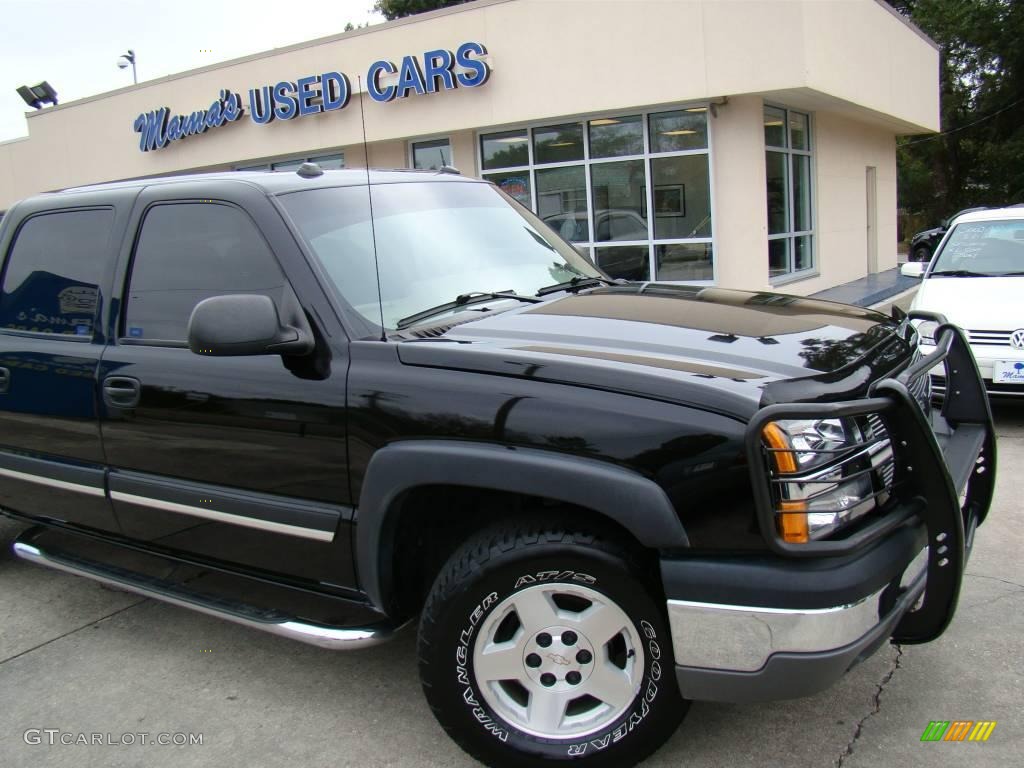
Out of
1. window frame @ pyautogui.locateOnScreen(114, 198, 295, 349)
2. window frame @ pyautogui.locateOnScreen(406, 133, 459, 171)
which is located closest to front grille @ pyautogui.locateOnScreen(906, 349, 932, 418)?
window frame @ pyautogui.locateOnScreen(114, 198, 295, 349)

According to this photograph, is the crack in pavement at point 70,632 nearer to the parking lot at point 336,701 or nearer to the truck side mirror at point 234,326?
the parking lot at point 336,701

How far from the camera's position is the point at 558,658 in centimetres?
249

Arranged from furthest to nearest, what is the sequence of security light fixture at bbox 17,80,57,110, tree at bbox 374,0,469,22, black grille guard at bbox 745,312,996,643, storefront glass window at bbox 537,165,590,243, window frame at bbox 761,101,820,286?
tree at bbox 374,0,469,22
security light fixture at bbox 17,80,57,110
storefront glass window at bbox 537,165,590,243
window frame at bbox 761,101,820,286
black grille guard at bbox 745,312,996,643

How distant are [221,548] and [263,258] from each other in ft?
3.49

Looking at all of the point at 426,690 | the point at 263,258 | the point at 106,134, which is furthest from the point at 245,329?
the point at 106,134

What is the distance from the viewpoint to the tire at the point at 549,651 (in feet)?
7.79

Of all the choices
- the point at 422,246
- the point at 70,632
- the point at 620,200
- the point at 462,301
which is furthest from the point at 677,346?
the point at 620,200

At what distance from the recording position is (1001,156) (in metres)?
32.9

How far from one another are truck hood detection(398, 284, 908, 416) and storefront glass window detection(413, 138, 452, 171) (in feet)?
42.9

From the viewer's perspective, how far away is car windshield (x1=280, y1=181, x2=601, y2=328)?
3.01m

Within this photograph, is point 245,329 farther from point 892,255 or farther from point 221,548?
point 892,255

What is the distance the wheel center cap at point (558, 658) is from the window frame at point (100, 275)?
2.19 m

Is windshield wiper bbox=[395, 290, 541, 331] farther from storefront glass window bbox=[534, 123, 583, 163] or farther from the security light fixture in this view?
the security light fixture

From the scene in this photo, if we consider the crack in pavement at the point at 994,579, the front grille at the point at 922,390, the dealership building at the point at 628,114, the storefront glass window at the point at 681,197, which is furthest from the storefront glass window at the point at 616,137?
the front grille at the point at 922,390
